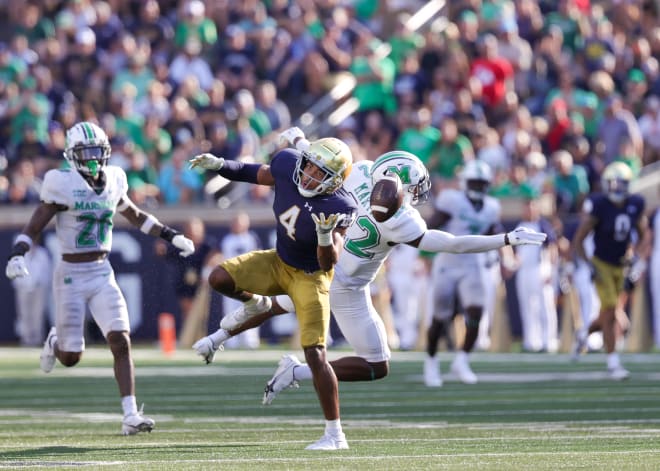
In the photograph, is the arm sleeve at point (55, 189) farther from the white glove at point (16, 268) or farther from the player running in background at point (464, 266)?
the player running in background at point (464, 266)

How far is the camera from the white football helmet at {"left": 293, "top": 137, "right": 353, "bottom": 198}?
27.6 ft

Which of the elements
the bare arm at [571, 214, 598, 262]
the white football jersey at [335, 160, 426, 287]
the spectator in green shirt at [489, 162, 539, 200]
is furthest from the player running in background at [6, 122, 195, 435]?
the spectator in green shirt at [489, 162, 539, 200]

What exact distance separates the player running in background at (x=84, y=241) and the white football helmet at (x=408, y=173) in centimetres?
150

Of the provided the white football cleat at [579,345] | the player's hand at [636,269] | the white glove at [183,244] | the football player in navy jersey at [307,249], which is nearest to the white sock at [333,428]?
the football player in navy jersey at [307,249]

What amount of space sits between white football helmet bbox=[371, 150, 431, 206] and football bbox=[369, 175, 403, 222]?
28 cm

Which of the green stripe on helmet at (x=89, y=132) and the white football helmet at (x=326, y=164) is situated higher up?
the green stripe on helmet at (x=89, y=132)

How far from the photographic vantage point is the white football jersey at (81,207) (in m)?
9.70

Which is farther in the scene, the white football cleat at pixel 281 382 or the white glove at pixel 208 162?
the white glove at pixel 208 162

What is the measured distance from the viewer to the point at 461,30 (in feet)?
67.7

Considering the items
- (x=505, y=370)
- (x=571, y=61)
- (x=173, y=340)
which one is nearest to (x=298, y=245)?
(x=505, y=370)

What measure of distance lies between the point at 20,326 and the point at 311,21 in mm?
5363

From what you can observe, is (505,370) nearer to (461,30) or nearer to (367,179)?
(367,179)

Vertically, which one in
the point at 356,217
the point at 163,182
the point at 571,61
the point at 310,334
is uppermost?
the point at 571,61

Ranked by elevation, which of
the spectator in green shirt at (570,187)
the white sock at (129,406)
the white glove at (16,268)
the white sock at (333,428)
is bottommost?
the white sock at (333,428)
